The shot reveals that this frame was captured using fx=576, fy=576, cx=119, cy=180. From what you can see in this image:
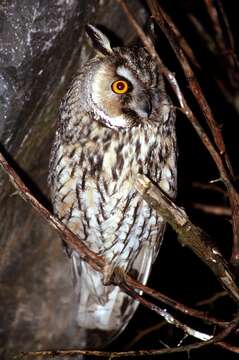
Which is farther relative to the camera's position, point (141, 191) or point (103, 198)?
point (103, 198)

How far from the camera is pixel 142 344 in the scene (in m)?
3.46

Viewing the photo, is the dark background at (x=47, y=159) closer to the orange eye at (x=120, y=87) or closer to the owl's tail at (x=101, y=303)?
the owl's tail at (x=101, y=303)

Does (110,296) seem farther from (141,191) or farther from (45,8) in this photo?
(45,8)

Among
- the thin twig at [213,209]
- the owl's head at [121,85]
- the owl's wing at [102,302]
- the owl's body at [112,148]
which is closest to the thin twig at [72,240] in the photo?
the owl's body at [112,148]

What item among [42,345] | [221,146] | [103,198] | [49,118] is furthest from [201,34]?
[42,345]

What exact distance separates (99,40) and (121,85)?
179 millimetres

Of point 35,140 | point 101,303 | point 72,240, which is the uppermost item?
point 35,140

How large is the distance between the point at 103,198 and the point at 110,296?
753 millimetres

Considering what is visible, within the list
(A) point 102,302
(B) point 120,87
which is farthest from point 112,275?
(B) point 120,87

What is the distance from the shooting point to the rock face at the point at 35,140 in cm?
209

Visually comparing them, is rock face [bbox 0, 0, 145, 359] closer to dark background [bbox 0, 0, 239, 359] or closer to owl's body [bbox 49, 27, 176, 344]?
dark background [bbox 0, 0, 239, 359]

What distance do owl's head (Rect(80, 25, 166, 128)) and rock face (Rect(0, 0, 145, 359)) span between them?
0.22m

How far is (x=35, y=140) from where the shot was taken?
2494 millimetres

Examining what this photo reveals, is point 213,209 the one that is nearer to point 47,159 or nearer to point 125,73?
point 47,159
